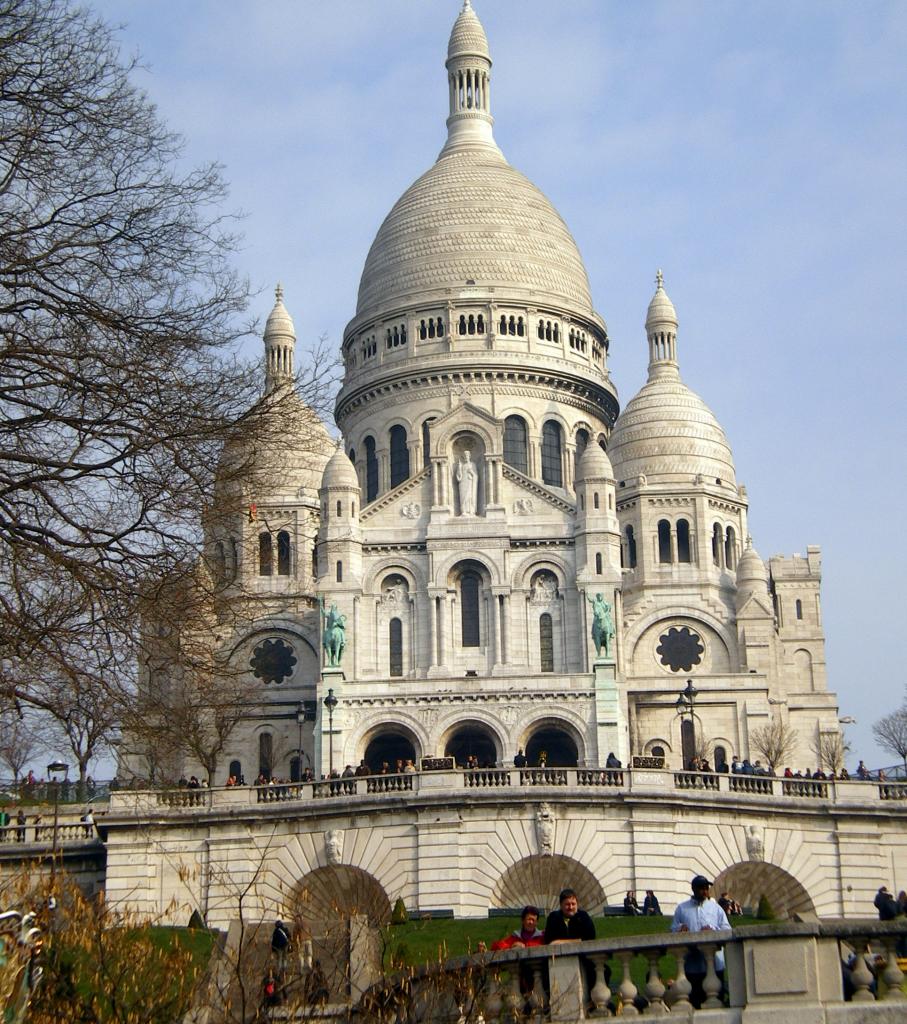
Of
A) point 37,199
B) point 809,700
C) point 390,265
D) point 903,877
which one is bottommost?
point 903,877

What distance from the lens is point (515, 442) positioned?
317 feet

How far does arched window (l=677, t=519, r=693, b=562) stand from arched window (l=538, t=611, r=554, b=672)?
11285 mm

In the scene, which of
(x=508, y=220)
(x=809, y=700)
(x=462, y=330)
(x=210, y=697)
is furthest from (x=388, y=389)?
(x=210, y=697)

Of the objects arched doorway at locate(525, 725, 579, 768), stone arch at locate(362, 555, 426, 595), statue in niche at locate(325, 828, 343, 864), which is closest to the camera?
statue in niche at locate(325, 828, 343, 864)

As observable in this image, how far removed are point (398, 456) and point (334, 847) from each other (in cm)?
5019

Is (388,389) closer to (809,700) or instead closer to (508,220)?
(508,220)

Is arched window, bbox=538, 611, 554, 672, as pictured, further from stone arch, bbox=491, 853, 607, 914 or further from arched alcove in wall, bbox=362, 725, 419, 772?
stone arch, bbox=491, 853, 607, 914

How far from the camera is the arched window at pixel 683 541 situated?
304ft

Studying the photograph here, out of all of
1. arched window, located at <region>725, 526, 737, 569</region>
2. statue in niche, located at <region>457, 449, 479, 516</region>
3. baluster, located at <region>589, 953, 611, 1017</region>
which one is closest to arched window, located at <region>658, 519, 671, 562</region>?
arched window, located at <region>725, 526, 737, 569</region>

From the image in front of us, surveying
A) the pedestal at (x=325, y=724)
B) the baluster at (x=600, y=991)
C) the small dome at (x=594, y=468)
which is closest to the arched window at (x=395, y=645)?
the pedestal at (x=325, y=724)

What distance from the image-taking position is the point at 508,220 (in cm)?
10425

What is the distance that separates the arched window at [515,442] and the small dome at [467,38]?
2605 cm

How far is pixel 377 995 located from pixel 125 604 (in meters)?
4.85

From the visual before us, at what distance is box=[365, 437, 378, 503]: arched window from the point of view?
319 ft
